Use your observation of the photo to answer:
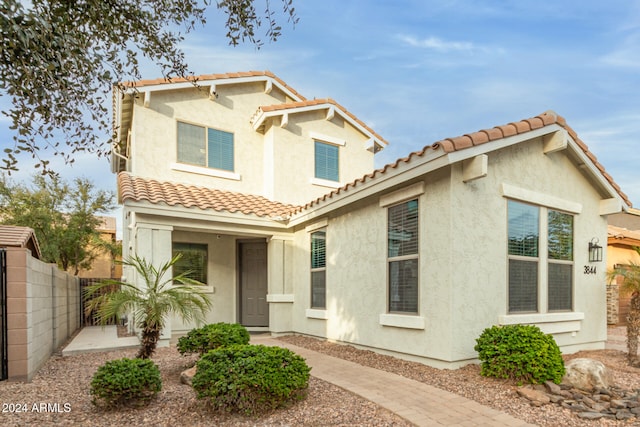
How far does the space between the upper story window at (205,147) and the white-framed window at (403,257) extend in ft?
20.6

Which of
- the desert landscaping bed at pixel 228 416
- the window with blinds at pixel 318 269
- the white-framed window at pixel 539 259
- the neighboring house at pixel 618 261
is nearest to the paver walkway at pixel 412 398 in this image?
the desert landscaping bed at pixel 228 416

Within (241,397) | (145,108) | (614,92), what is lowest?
(241,397)

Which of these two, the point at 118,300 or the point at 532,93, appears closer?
the point at 118,300

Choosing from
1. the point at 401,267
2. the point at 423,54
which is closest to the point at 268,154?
the point at 423,54

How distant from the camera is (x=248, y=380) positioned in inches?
179

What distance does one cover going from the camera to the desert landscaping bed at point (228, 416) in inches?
179

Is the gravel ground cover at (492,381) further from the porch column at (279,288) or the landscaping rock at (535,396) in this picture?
the porch column at (279,288)

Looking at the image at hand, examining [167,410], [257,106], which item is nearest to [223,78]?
[257,106]

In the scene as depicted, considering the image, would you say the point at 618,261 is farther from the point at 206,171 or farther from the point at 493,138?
the point at 206,171

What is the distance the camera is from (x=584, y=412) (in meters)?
4.88

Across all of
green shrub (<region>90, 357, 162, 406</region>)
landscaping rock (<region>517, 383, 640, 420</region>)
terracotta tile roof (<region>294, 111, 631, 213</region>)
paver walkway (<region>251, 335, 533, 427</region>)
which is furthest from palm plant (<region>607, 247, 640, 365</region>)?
green shrub (<region>90, 357, 162, 406</region>)

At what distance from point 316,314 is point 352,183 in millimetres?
3614

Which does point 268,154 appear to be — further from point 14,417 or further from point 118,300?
point 14,417

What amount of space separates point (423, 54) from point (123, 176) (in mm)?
8096
